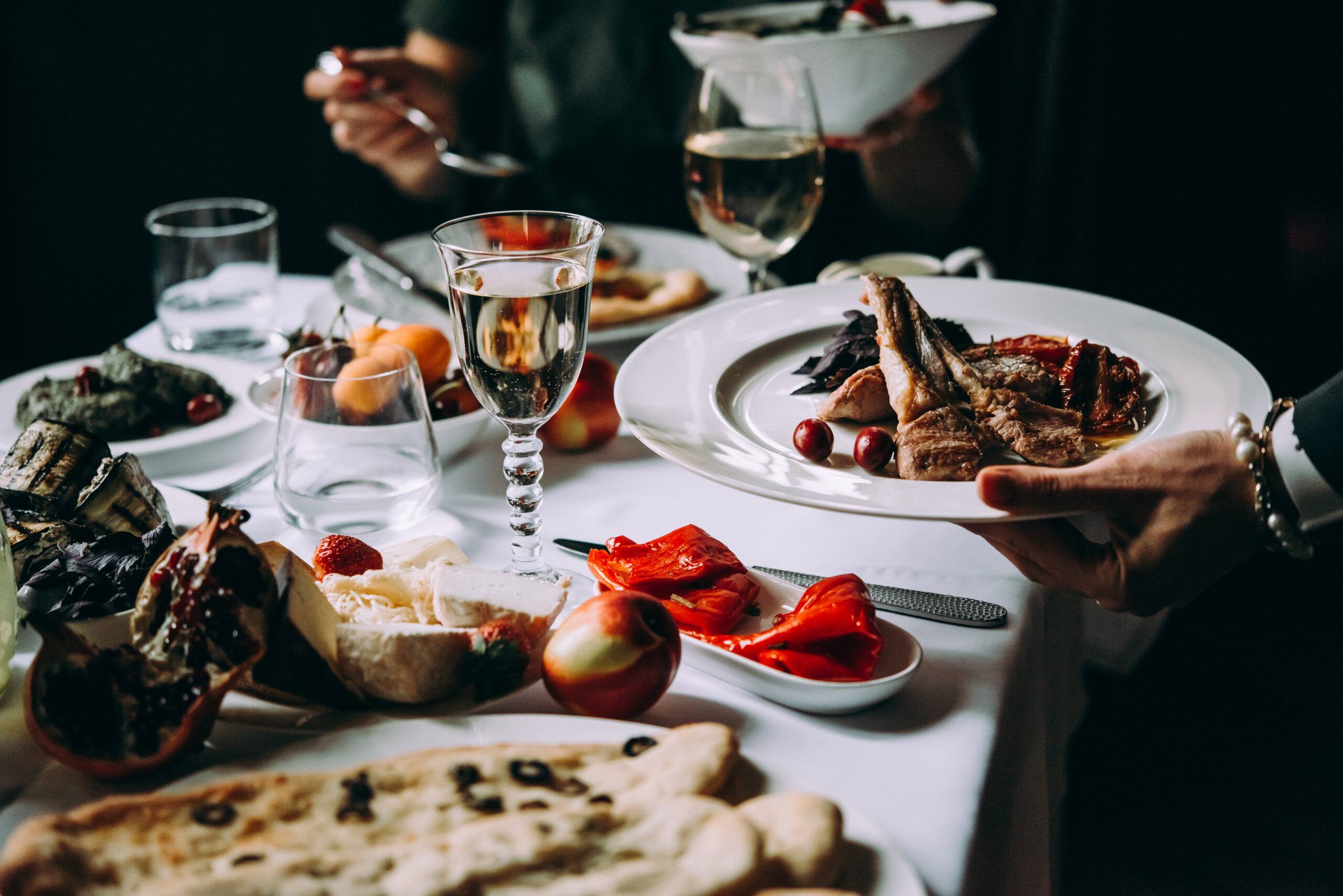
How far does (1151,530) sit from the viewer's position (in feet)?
3.36

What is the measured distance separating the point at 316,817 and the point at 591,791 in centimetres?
19

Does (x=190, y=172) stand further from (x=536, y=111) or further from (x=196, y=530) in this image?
(x=196, y=530)

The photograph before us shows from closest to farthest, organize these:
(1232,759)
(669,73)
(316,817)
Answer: (316,817) < (1232,759) < (669,73)

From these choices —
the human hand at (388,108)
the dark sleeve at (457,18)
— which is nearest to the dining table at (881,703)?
the human hand at (388,108)

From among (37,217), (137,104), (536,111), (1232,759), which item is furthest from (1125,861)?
(37,217)

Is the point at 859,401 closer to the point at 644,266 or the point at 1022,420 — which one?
the point at 1022,420

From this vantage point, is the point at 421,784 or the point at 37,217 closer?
the point at 421,784

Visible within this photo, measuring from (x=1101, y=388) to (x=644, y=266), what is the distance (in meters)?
1.21

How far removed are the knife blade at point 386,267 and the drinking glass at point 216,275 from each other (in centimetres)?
13

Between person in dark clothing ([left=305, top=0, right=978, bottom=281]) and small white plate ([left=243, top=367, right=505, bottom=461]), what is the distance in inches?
44.6

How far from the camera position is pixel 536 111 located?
115 inches

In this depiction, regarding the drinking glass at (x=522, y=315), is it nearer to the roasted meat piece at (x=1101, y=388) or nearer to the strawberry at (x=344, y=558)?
the strawberry at (x=344, y=558)

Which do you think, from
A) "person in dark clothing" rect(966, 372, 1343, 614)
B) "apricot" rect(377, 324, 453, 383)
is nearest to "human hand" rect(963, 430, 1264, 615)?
"person in dark clothing" rect(966, 372, 1343, 614)

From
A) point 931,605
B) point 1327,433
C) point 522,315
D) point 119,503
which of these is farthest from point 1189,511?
point 119,503
